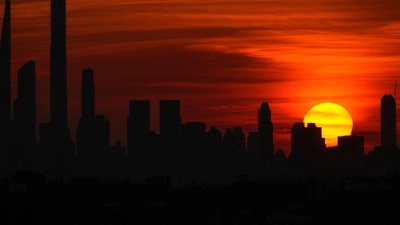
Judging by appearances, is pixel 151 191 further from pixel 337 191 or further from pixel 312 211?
pixel 312 211

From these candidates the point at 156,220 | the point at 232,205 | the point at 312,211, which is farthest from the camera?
the point at 232,205

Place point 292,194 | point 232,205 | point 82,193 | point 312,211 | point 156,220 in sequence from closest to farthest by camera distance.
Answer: point 156,220
point 312,211
point 232,205
point 82,193
point 292,194

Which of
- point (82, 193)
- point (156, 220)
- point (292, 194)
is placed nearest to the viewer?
point (156, 220)

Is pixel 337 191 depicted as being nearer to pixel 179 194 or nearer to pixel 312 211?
pixel 179 194

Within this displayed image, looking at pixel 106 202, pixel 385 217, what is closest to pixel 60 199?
pixel 106 202

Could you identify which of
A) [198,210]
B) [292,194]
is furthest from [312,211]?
[292,194]

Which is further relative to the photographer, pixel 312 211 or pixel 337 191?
pixel 337 191

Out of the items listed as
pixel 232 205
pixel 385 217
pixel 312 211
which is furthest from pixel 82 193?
pixel 385 217

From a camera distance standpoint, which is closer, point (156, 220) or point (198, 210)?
point (156, 220)
